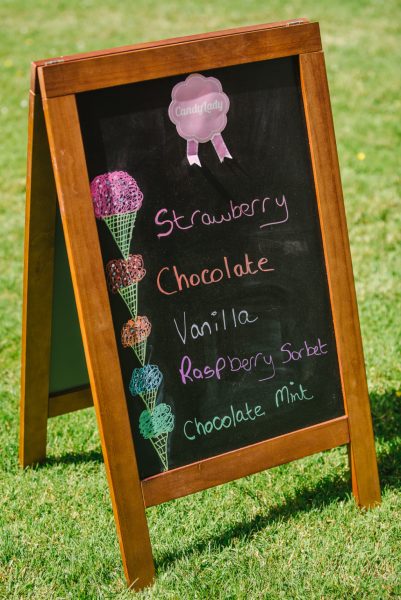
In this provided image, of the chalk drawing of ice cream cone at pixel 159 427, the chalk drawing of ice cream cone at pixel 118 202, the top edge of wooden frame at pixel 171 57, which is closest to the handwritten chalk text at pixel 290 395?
the chalk drawing of ice cream cone at pixel 159 427

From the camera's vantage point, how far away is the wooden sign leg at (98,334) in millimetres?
2314

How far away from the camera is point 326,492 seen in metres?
3.06

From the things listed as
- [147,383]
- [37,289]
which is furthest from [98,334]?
[37,289]

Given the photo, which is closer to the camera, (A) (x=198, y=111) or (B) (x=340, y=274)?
(A) (x=198, y=111)

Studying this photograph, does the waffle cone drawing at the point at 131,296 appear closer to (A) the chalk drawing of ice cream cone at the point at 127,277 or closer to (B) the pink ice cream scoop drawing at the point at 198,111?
(A) the chalk drawing of ice cream cone at the point at 127,277

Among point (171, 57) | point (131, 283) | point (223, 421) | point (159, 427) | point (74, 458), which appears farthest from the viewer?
point (74, 458)

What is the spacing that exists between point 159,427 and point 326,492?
82 cm

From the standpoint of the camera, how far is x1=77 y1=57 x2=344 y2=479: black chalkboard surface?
245cm

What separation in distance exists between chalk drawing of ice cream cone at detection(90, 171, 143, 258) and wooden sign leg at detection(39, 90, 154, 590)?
4 centimetres

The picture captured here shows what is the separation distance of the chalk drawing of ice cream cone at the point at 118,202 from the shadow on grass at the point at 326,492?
1.08m

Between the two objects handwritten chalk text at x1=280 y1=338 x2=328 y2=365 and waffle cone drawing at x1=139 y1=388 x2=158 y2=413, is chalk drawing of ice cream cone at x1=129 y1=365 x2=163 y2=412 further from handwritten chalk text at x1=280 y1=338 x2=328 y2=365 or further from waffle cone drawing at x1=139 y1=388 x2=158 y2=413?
handwritten chalk text at x1=280 y1=338 x2=328 y2=365

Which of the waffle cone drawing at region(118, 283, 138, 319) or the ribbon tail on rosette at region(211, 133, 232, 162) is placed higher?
the ribbon tail on rosette at region(211, 133, 232, 162)

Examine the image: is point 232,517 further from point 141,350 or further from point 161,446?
point 141,350

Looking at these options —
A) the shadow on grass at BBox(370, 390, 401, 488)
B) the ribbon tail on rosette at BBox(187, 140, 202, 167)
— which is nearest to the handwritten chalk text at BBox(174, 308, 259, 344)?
the ribbon tail on rosette at BBox(187, 140, 202, 167)
